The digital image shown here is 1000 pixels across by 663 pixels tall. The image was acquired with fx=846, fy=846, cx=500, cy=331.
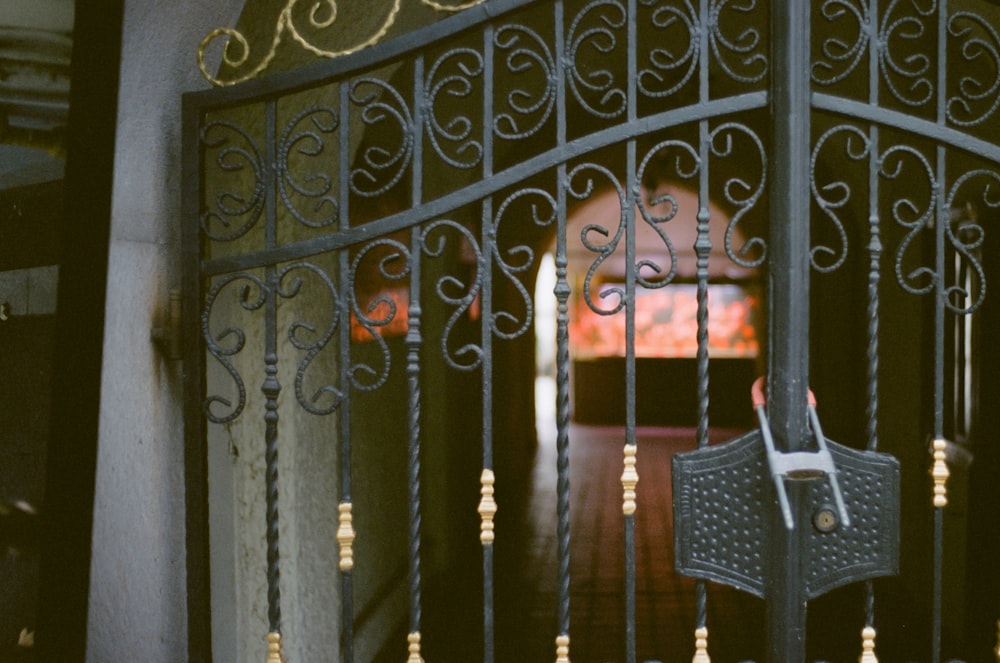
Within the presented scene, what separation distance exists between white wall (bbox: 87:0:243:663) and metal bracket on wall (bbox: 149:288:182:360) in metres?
0.03

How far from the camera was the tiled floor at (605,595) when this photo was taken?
4.91 m

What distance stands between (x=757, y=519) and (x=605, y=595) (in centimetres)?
389

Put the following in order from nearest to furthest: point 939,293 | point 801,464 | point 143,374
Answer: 1. point 801,464
2. point 939,293
3. point 143,374

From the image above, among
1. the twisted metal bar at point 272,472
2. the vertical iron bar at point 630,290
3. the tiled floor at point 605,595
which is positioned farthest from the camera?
the tiled floor at point 605,595

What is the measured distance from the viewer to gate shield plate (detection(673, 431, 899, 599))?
6.89ft

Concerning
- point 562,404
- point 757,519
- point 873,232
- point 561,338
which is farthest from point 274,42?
point 757,519

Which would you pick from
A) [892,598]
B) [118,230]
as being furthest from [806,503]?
[892,598]

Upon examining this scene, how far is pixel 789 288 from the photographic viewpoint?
2053 mm

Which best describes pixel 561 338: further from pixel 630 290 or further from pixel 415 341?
pixel 415 341

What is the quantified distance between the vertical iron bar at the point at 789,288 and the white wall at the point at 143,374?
1.49 meters

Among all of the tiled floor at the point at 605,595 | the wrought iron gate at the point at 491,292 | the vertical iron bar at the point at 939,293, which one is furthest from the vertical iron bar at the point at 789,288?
the tiled floor at the point at 605,595

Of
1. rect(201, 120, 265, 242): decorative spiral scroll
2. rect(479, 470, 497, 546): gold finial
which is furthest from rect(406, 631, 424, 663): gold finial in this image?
rect(201, 120, 265, 242): decorative spiral scroll

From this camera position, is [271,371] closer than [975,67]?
Yes

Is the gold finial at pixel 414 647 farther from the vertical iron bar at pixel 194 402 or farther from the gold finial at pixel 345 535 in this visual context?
the vertical iron bar at pixel 194 402
